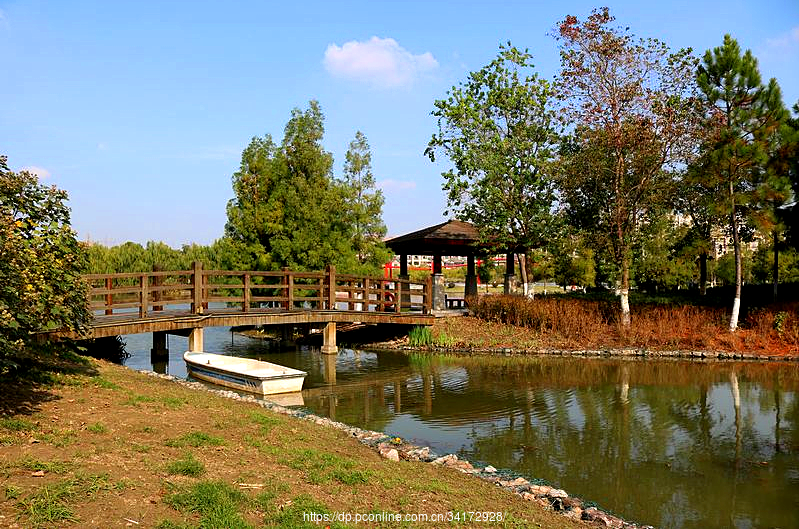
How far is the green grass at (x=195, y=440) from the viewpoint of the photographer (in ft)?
20.4

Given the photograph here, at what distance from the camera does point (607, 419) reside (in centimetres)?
1096

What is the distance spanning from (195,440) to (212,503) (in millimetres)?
1711

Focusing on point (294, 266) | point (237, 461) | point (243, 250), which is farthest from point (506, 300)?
point (237, 461)

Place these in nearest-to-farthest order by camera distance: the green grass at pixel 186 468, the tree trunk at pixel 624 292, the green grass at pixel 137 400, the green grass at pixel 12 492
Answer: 1. the green grass at pixel 12 492
2. the green grass at pixel 186 468
3. the green grass at pixel 137 400
4. the tree trunk at pixel 624 292

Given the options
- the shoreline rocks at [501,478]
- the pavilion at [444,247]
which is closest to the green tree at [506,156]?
the pavilion at [444,247]

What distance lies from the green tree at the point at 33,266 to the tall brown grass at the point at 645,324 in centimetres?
1507

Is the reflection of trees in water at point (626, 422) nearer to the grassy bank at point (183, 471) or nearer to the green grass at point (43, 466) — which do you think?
the grassy bank at point (183, 471)

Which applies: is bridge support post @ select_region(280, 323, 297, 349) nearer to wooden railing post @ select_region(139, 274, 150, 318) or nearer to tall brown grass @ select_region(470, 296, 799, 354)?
wooden railing post @ select_region(139, 274, 150, 318)

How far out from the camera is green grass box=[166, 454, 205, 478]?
17.6 ft

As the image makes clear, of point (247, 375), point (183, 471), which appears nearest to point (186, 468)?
point (183, 471)

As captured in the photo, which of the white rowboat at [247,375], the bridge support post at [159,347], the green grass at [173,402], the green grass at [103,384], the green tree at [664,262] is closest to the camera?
the green grass at [173,402]

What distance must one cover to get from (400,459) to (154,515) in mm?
3505

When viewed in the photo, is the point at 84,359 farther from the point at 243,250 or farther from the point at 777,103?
the point at 777,103

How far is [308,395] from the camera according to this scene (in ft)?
42.2
